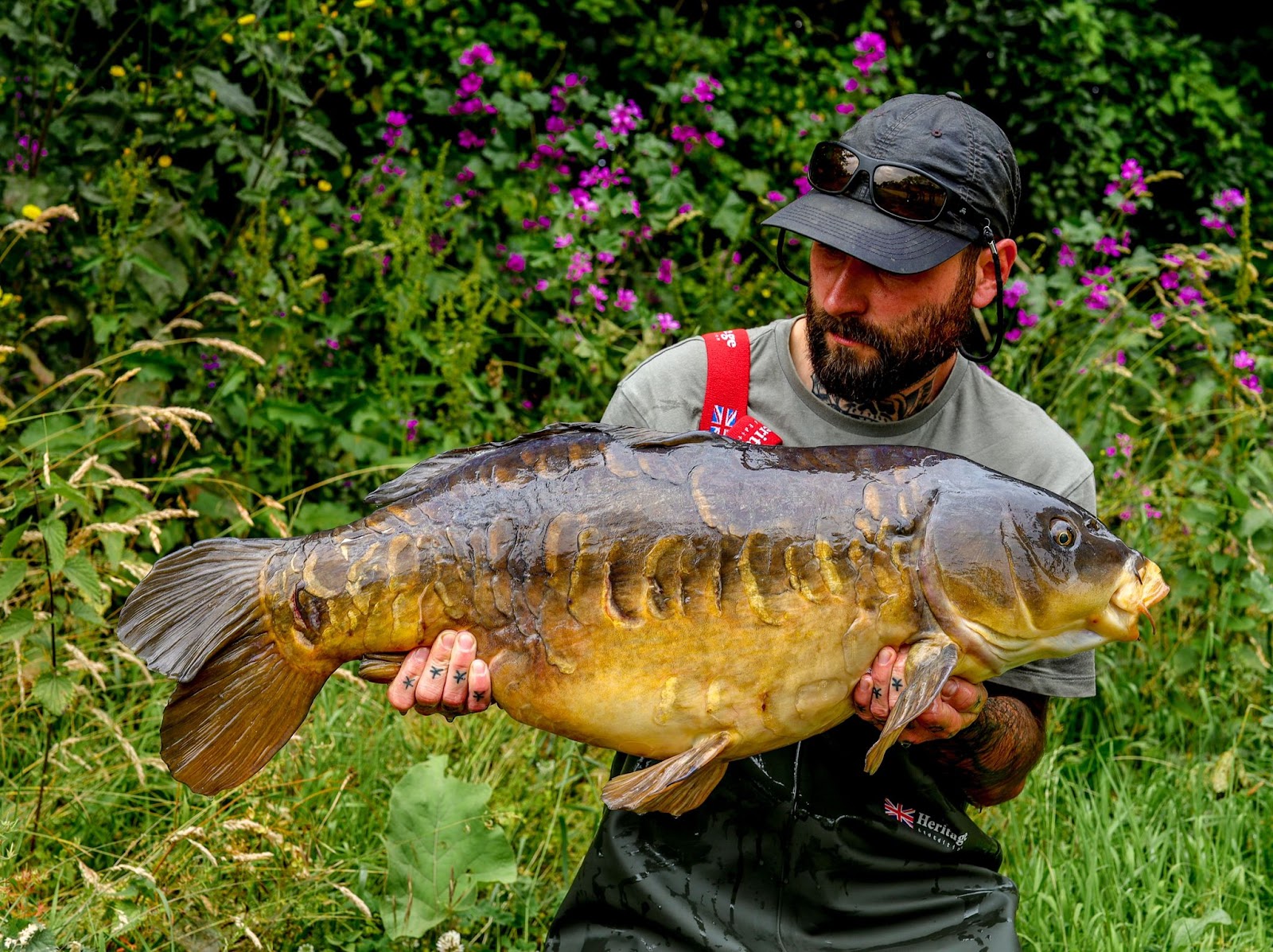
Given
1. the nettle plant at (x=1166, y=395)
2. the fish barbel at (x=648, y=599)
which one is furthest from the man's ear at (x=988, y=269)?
the nettle plant at (x=1166, y=395)

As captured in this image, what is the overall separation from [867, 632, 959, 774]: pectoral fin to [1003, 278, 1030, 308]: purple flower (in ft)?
9.15

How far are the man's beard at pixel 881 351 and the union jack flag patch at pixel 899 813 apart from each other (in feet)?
2.32

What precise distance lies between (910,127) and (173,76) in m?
2.36

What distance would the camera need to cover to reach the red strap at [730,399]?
2.48 metres

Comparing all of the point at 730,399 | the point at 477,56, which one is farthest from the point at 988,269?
the point at 477,56

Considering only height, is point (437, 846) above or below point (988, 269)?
below

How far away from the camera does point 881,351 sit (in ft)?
7.82

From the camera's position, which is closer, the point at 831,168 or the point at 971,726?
the point at 971,726

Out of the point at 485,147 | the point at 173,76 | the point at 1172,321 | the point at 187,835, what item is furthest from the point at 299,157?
the point at 1172,321

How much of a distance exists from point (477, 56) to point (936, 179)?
3.21 metres

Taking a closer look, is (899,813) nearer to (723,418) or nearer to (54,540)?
(723,418)

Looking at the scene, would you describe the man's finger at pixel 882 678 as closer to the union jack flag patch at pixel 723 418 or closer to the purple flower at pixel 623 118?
the union jack flag patch at pixel 723 418

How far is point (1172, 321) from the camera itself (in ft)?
16.8

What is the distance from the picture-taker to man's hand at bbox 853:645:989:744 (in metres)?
1.99
